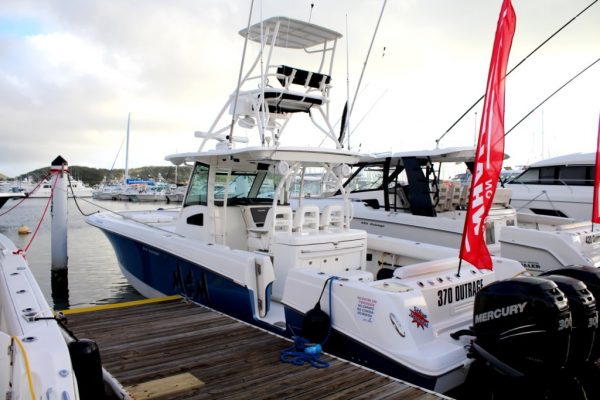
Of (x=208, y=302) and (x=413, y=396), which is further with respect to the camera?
(x=208, y=302)

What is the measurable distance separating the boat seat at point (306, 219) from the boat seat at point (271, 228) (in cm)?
9

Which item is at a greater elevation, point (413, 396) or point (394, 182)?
point (394, 182)

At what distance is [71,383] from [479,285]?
3.62m

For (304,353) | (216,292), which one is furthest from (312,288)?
(216,292)

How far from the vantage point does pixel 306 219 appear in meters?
5.32

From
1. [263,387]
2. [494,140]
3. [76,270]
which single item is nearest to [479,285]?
[494,140]

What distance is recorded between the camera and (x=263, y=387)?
3174mm

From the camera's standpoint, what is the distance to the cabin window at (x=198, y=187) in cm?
608

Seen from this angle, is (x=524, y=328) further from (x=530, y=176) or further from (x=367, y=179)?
(x=530, y=176)

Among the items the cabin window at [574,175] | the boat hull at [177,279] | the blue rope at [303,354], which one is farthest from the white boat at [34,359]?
the cabin window at [574,175]

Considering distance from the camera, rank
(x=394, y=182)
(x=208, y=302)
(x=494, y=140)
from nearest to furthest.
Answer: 1. (x=494, y=140)
2. (x=208, y=302)
3. (x=394, y=182)

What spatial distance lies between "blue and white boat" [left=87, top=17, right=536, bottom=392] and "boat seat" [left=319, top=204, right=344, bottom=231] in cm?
1

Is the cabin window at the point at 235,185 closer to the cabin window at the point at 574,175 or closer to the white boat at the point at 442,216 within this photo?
the white boat at the point at 442,216

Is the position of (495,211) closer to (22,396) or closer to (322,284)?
(322,284)
